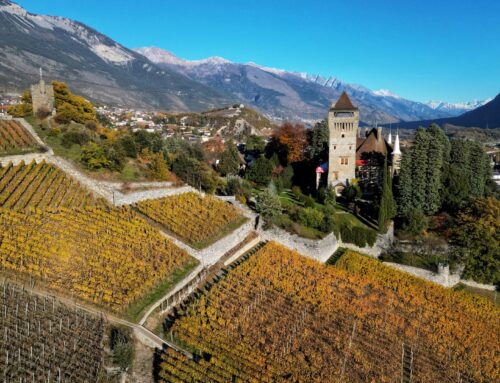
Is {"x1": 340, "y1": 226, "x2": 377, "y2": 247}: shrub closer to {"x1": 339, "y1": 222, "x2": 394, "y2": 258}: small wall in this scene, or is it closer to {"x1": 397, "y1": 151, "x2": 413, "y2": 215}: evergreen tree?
{"x1": 339, "y1": 222, "x2": 394, "y2": 258}: small wall

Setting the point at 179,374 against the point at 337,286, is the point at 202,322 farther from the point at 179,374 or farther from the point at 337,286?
the point at 337,286

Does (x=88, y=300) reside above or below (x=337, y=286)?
above

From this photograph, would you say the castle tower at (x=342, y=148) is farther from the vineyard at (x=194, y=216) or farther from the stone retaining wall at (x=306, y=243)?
the vineyard at (x=194, y=216)

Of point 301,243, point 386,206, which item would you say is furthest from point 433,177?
point 301,243

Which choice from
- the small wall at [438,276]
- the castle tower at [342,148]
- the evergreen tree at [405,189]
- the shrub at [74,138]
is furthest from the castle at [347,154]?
the shrub at [74,138]

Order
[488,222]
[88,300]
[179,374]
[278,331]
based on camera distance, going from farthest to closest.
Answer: [488,222] < [278,331] < [88,300] < [179,374]

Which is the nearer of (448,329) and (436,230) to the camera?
(448,329)

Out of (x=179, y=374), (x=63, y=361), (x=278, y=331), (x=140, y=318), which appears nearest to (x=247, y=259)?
(x=278, y=331)
